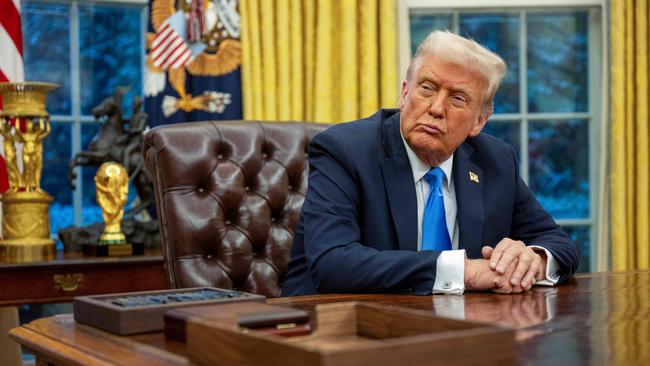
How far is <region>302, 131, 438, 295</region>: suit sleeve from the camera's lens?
202cm

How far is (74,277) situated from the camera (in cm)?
332

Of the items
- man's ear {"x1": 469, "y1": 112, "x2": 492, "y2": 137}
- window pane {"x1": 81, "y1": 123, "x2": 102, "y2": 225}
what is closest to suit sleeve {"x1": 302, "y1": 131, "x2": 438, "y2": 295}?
man's ear {"x1": 469, "y1": 112, "x2": 492, "y2": 137}

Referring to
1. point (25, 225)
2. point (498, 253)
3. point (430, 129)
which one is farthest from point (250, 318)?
point (25, 225)

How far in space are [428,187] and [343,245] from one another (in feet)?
1.29

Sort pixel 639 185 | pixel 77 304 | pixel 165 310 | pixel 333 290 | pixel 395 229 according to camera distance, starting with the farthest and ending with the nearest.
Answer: pixel 639 185, pixel 395 229, pixel 333 290, pixel 77 304, pixel 165 310

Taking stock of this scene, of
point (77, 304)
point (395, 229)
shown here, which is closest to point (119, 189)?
point (395, 229)

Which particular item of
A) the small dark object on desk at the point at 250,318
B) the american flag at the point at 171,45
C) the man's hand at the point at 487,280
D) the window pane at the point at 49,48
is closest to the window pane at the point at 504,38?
the american flag at the point at 171,45

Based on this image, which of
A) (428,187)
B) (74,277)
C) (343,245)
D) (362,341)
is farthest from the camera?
(74,277)

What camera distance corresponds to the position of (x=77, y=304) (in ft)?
5.21

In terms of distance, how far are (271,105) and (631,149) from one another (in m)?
1.71

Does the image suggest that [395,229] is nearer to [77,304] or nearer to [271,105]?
[77,304]

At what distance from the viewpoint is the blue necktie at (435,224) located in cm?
239

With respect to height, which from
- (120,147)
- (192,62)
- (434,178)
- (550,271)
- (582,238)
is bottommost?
(582,238)

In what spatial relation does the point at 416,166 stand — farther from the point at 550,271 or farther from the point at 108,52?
the point at 108,52
